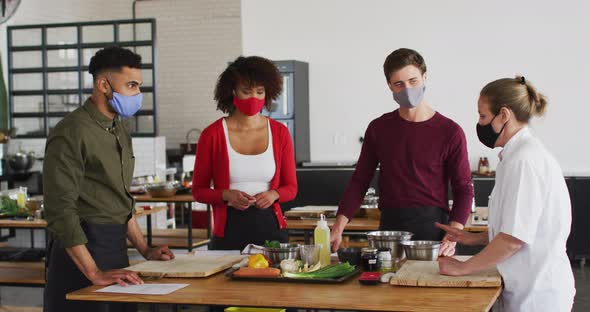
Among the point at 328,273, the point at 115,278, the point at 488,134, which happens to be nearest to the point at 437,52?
the point at 488,134

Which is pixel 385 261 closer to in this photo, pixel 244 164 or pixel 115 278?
pixel 244 164

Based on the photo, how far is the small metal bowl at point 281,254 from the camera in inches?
136

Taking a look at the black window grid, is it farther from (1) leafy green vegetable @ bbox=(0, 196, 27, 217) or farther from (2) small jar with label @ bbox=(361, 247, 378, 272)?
(2) small jar with label @ bbox=(361, 247, 378, 272)

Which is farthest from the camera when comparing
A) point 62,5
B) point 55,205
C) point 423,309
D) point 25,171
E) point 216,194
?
point 62,5

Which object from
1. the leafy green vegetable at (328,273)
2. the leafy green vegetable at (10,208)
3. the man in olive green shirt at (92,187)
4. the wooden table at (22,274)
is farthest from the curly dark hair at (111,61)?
the leafy green vegetable at (10,208)

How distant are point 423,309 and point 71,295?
1.21m

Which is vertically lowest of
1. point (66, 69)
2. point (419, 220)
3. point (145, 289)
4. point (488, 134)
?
point (145, 289)

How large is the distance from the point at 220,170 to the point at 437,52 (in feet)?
20.3

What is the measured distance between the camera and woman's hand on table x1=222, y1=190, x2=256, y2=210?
151 inches

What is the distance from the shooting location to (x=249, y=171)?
3930 mm

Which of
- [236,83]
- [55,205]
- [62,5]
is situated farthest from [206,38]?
[55,205]

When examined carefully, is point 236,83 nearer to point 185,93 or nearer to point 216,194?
point 216,194

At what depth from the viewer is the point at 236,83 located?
3.96m

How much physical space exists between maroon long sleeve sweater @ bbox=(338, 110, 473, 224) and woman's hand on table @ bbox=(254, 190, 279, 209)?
0.53 m
